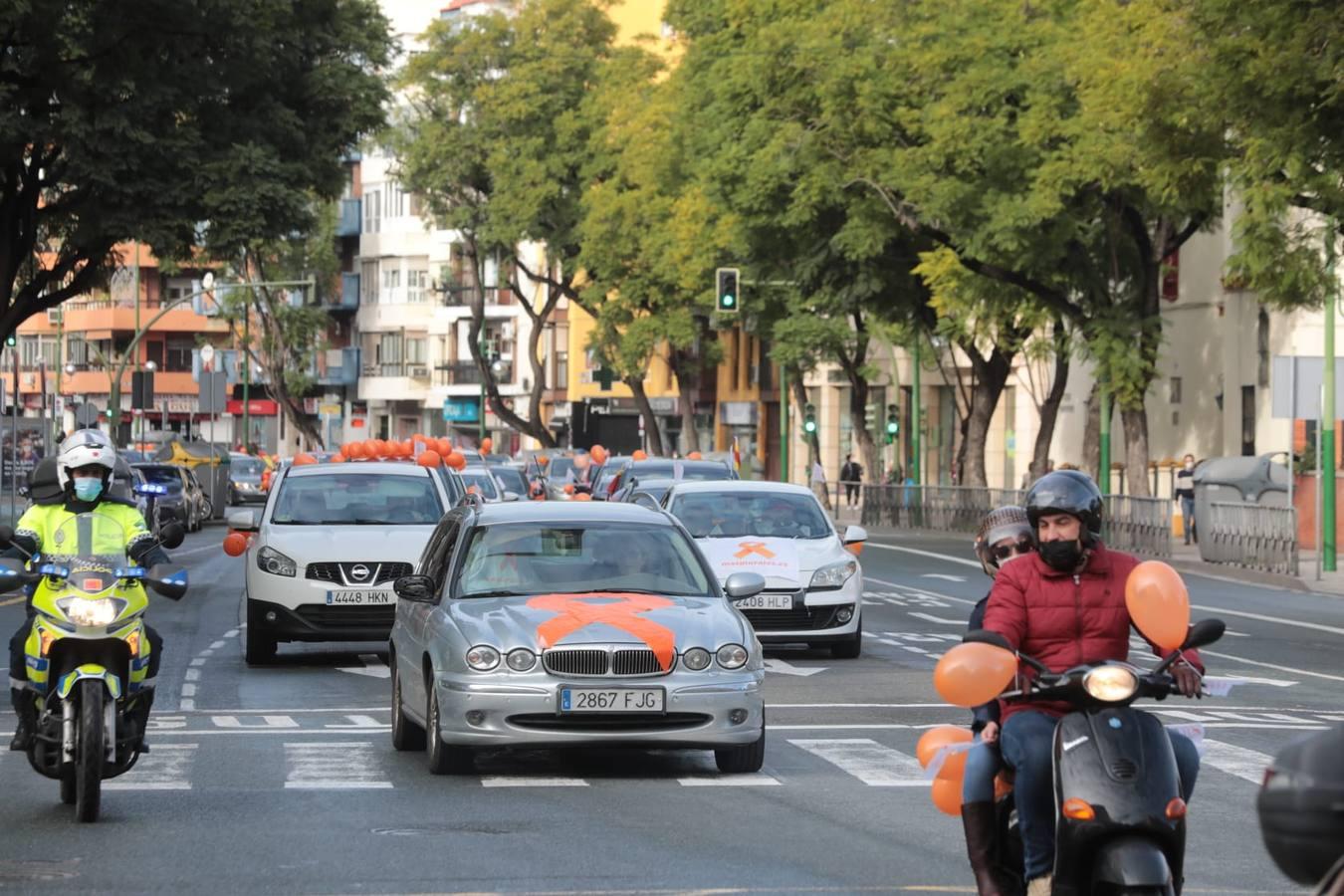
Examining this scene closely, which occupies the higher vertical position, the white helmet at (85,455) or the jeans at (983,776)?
the white helmet at (85,455)

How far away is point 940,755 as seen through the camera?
28.1ft

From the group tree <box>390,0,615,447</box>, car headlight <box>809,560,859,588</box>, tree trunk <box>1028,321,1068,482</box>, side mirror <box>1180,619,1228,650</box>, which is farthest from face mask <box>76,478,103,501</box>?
tree <box>390,0,615,447</box>

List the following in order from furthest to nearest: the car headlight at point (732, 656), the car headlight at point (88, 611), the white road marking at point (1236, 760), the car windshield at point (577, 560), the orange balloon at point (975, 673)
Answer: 1. the car windshield at point (577, 560)
2. the white road marking at point (1236, 760)
3. the car headlight at point (732, 656)
4. the car headlight at point (88, 611)
5. the orange balloon at point (975, 673)

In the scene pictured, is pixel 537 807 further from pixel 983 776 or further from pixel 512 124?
pixel 512 124

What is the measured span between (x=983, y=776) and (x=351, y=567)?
13776 mm

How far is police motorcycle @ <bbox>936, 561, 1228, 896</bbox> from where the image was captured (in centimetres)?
739

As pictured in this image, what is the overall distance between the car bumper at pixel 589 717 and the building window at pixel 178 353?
129630mm

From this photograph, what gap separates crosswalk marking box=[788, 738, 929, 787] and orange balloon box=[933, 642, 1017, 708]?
5.82m

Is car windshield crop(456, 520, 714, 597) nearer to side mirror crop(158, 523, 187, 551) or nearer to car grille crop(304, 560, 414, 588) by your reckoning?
side mirror crop(158, 523, 187, 551)

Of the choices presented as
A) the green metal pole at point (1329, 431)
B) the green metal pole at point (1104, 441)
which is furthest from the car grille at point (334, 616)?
the green metal pole at point (1104, 441)

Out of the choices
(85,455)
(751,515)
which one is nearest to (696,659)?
(85,455)

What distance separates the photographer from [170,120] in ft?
125

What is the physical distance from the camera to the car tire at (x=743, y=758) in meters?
14.0

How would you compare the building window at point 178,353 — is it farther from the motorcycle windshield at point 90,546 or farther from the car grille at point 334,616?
the motorcycle windshield at point 90,546
